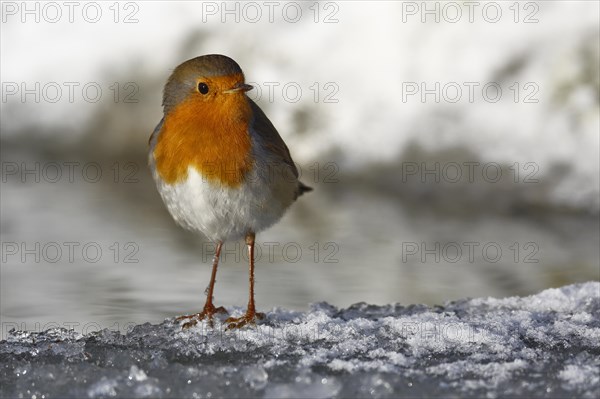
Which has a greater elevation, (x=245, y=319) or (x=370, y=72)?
(x=370, y=72)

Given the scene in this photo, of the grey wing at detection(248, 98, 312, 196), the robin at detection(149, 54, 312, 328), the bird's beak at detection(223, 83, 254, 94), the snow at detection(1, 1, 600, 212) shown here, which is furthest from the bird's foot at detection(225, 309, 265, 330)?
the snow at detection(1, 1, 600, 212)

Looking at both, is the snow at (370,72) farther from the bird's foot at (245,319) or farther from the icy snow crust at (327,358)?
the bird's foot at (245,319)

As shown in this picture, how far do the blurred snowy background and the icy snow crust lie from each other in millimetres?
1239

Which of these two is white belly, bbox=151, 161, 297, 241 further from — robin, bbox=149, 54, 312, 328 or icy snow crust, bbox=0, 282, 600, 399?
icy snow crust, bbox=0, 282, 600, 399

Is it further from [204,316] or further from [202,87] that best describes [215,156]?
[204,316]

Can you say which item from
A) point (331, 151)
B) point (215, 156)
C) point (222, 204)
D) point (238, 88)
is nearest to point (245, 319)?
point (222, 204)

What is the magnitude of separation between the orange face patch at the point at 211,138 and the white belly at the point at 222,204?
3 cm

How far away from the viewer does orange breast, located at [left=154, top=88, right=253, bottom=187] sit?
395 centimetres

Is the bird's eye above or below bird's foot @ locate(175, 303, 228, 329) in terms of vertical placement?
above

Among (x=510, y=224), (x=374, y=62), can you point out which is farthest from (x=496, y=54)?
(x=510, y=224)

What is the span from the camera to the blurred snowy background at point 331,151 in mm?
5707

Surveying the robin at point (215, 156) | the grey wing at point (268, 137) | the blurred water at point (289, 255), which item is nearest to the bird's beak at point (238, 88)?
the robin at point (215, 156)

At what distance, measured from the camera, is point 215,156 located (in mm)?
3951

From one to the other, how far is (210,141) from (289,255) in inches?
91.1
